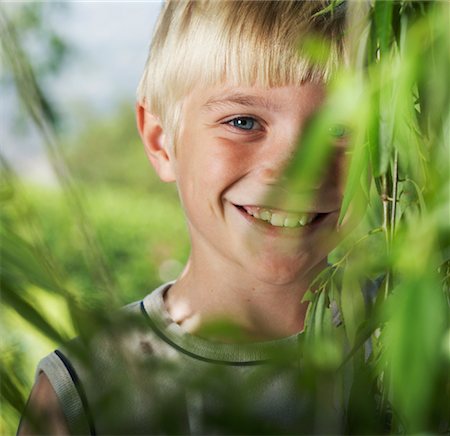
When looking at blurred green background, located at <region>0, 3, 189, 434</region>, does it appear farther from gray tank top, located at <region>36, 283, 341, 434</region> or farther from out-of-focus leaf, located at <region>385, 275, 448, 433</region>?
out-of-focus leaf, located at <region>385, 275, 448, 433</region>

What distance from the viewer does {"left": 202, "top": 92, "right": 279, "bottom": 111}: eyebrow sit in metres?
1.24

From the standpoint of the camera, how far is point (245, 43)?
1.26 meters

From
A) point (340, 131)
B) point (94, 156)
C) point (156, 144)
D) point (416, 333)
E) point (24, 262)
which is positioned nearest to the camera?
point (416, 333)

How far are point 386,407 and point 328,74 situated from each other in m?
0.54

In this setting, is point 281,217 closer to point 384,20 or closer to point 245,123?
point 245,123

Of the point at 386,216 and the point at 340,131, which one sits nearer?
the point at 386,216

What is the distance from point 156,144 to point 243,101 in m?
0.27

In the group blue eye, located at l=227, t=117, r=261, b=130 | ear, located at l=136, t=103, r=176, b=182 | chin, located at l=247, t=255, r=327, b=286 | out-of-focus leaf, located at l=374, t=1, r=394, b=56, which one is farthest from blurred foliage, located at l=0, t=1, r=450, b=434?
ear, located at l=136, t=103, r=176, b=182

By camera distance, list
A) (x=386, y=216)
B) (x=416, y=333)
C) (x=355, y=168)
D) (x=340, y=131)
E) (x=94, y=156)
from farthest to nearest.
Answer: (x=94, y=156) < (x=340, y=131) < (x=386, y=216) < (x=355, y=168) < (x=416, y=333)

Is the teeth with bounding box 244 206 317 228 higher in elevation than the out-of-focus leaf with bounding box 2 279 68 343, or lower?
lower

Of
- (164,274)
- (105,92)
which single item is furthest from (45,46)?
(164,274)

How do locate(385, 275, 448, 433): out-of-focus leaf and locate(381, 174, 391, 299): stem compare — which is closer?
locate(385, 275, 448, 433): out-of-focus leaf

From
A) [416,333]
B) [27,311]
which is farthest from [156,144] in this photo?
[416,333]

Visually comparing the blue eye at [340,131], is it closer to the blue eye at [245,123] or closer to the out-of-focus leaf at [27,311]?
the blue eye at [245,123]
